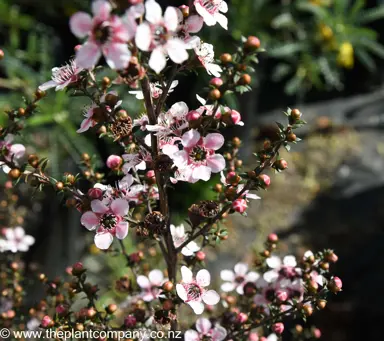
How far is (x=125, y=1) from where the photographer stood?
0.63 metres

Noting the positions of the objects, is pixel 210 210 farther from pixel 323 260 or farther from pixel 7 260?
pixel 7 260

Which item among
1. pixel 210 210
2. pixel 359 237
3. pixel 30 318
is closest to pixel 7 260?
pixel 30 318

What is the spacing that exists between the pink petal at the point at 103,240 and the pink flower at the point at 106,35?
0.86 ft

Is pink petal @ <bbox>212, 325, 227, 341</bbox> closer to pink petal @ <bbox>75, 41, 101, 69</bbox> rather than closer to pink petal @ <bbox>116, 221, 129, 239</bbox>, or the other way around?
pink petal @ <bbox>116, 221, 129, 239</bbox>

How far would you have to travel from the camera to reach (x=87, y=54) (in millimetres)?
617

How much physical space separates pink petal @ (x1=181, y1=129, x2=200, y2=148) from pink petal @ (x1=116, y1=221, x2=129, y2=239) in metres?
0.15

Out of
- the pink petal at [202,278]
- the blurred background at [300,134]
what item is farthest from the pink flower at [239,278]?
the blurred background at [300,134]

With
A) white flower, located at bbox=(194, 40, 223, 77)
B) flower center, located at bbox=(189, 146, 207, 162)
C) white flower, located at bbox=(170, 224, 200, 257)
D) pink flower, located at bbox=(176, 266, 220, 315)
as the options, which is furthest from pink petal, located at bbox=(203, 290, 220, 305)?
white flower, located at bbox=(194, 40, 223, 77)

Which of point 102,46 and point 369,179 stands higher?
point 102,46

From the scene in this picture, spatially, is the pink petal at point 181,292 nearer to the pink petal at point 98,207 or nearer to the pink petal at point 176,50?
the pink petal at point 98,207

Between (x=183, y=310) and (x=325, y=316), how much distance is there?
0.61 meters

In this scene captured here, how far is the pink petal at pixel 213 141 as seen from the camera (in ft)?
2.45

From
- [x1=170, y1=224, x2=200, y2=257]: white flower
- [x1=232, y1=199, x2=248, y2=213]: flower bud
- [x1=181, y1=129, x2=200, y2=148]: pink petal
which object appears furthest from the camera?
[x1=170, y1=224, x2=200, y2=257]: white flower

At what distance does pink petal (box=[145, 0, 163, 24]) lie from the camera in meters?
0.64
